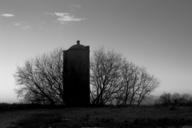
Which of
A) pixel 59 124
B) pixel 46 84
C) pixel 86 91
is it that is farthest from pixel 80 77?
pixel 59 124

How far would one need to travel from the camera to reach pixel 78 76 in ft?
74.2

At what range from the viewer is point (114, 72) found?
96.5ft

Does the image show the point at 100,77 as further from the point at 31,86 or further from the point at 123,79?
the point at 31,86

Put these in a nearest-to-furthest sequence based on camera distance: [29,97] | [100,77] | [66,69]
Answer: [66,69] < [29,97] < [100,77]

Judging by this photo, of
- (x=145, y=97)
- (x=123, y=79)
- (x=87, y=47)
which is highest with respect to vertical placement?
(x=87, y=47)

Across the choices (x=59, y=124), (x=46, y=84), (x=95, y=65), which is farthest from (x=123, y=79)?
(x=59, y=124)

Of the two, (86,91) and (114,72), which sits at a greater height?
(114,72)

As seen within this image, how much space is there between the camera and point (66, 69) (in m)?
23.6

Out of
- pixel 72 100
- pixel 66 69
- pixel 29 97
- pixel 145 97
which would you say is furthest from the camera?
pixel 145 97

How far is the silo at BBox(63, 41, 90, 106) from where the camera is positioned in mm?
22016

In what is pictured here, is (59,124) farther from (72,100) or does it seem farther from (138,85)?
(138,85)

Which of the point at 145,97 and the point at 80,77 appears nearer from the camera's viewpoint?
the point at 80,77

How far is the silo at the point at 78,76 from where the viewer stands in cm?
2202

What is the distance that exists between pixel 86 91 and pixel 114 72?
780 centimetres
